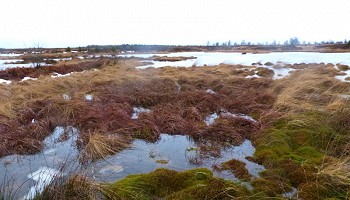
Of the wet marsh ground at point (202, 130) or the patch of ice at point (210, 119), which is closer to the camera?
the wet marsh ground at point (202, 130)

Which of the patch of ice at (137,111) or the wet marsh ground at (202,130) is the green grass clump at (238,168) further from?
the patch of ice at (137,111)

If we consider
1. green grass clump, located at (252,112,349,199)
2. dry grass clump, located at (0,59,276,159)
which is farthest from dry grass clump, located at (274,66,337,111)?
green grass clump, located at (252,112,349,199)

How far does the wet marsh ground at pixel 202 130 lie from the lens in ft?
14.2

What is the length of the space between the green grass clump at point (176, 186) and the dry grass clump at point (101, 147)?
132 cm

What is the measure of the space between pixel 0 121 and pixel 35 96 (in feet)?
11.0

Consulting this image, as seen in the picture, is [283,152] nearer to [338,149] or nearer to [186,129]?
[338,149]

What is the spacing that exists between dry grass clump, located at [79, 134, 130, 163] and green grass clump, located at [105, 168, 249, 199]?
4.34 feet

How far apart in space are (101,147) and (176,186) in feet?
7.33

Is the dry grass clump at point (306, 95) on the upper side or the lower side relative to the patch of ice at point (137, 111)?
upper

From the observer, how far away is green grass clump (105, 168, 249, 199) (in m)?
4.21

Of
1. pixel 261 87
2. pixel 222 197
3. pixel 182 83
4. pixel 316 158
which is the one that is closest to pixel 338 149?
pixel 316 158

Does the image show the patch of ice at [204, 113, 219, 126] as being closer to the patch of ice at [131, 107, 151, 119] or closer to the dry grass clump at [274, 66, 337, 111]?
the dry grass clump at [274, 66, 337, 111]

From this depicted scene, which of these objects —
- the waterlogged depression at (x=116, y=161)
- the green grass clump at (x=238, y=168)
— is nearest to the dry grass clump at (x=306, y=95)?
the waterlogged depression at (x=116, y=161)

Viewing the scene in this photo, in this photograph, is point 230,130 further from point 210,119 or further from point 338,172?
point 338,172
